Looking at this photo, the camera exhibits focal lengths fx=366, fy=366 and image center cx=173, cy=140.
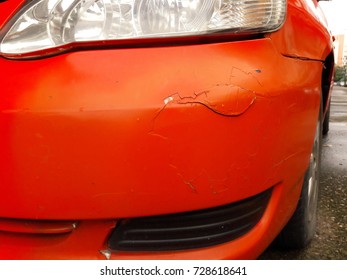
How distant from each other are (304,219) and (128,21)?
3.16 feet

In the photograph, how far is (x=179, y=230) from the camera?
3.10 ft

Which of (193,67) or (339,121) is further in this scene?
(339,121)

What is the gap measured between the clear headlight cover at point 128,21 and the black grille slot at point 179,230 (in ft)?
1.49

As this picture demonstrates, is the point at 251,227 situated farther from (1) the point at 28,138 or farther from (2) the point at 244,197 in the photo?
(1) the point at 28,138

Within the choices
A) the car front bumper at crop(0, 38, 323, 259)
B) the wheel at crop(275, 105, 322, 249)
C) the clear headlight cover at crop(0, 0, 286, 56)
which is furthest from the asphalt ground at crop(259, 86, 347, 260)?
the clear headlight cover at crop(0, 0, 286, 56)

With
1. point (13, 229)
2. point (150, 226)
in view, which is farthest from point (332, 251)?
point (13, 229)

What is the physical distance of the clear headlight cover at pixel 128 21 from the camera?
0.92m

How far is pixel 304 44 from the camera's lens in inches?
43.8

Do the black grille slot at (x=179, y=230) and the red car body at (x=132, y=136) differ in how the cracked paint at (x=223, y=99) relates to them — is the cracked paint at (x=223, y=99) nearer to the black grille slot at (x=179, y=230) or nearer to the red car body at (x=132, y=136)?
the red car body at (x=132, y=136)

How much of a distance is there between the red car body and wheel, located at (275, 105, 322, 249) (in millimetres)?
475

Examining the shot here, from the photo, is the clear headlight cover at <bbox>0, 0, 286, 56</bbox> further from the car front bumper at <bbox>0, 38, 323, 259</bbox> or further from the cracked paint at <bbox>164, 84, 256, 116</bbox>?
the cracked paint at <bbox>164, 84, 256, 116</bbox>

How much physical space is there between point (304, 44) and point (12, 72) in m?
0.83

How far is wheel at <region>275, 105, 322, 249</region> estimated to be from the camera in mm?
1339

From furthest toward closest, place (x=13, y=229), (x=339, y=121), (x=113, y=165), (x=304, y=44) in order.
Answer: (x=339, y=121) < (x=304, y=44) < (x=13, y=229) < (x=113, y=165)
